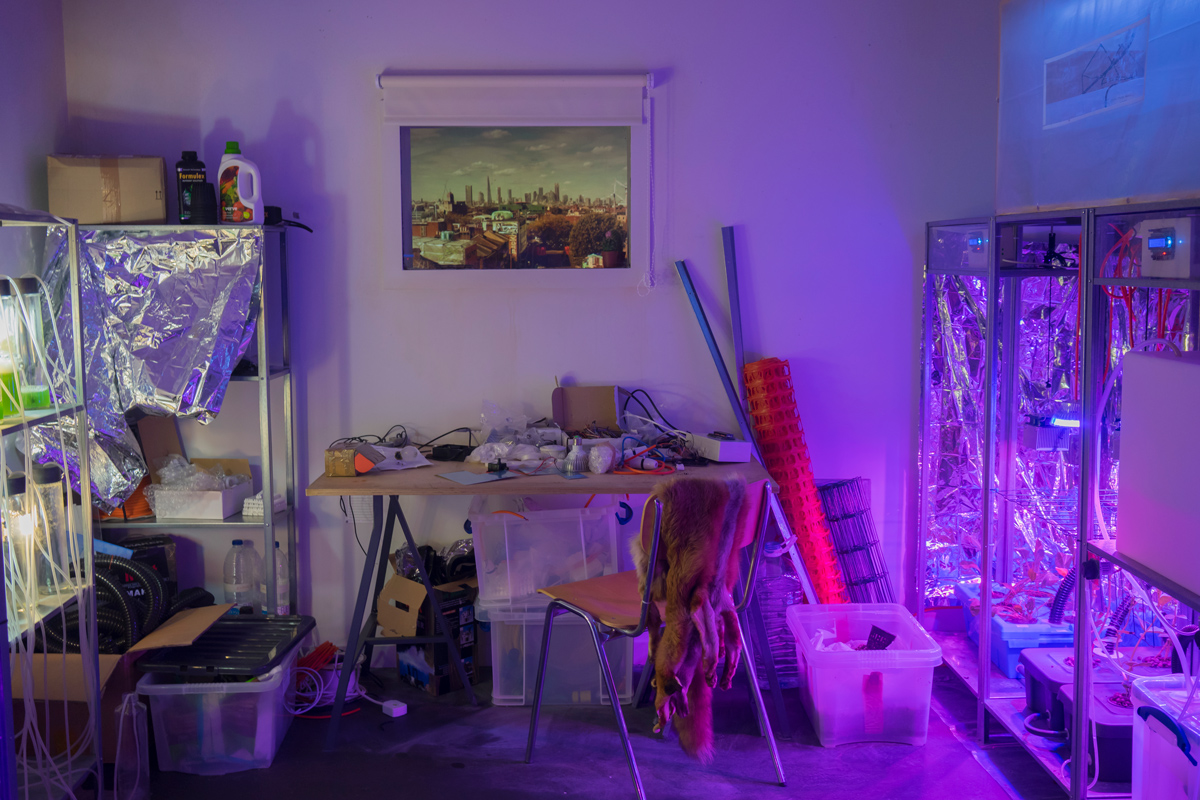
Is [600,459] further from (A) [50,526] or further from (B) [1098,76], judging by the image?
(B) [1098,76]

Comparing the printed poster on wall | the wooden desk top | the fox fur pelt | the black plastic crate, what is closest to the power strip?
the wooden desk top

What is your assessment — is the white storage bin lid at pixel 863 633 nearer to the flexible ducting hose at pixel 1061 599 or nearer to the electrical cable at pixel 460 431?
the flexible ducting hose at pixel 1061 599

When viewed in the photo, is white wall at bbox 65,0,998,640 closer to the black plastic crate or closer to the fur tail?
the black plastic crate

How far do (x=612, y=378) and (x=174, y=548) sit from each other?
1619 mm

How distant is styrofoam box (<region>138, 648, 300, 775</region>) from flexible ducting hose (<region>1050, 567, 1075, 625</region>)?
2.36m

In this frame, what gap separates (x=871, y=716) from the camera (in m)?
2.96

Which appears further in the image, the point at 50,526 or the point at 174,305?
the point at 174,305

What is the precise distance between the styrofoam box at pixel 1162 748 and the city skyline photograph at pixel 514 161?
7.32 ft

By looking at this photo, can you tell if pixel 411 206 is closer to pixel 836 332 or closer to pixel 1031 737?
pixel 836 332

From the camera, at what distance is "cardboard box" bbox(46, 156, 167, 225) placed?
3016mm

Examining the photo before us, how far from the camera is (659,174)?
3406mm

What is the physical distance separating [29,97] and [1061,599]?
3565 mm

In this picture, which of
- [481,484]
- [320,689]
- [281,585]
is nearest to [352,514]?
[281,585]

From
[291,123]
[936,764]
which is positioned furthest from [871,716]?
[291,123]
